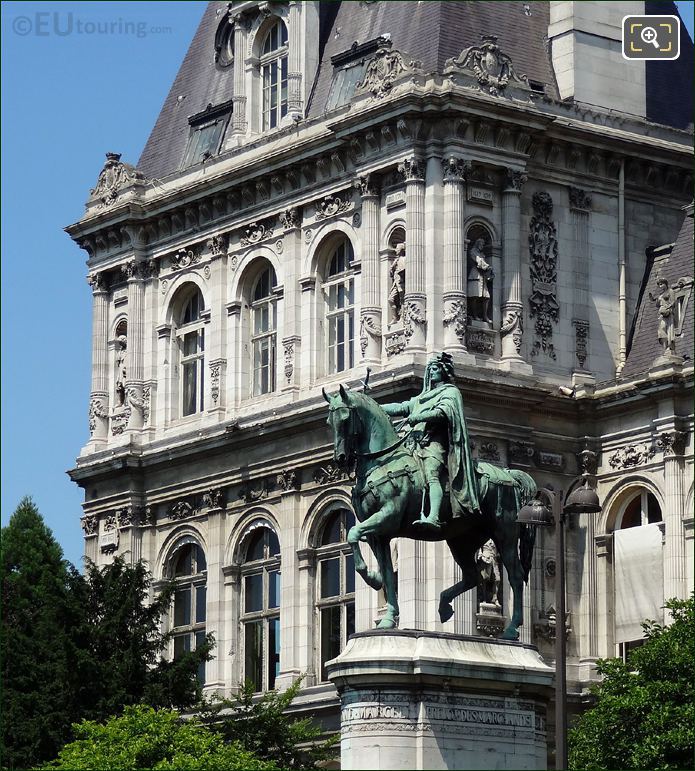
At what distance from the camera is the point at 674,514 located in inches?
2611

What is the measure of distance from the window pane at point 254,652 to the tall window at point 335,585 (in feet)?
9.43

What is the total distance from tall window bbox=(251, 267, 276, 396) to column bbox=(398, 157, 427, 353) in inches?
281

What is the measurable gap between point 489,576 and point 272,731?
22.0 feet

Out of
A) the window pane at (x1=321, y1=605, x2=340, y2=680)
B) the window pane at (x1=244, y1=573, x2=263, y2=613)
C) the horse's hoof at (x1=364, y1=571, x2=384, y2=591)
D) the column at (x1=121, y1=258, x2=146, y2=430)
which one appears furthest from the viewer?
the column at (x1=121, y1=258, x2=146, y2=430)

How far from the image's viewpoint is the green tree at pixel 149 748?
180 ft

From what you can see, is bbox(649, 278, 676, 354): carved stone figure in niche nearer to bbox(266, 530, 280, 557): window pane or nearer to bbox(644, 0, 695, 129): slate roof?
bbox(644, 0, 695, 129): slate roof

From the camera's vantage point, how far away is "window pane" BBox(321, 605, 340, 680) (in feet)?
225

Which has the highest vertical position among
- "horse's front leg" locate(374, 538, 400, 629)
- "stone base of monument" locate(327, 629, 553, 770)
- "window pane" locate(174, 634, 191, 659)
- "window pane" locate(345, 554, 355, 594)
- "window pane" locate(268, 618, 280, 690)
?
"window pane" locate(345, 554, 355, 594)

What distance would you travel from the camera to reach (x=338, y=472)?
68562 mm

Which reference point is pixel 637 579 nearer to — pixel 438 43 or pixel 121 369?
pixel 438 43

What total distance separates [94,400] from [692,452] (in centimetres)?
1977

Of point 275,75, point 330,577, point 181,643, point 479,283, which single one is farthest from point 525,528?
point 275,75

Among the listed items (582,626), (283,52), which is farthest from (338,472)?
(283,52)

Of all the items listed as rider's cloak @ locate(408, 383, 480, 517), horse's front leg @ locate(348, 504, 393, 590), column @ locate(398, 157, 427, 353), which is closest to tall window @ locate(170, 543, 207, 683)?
column @ locate(398, 157, 427, 353)
